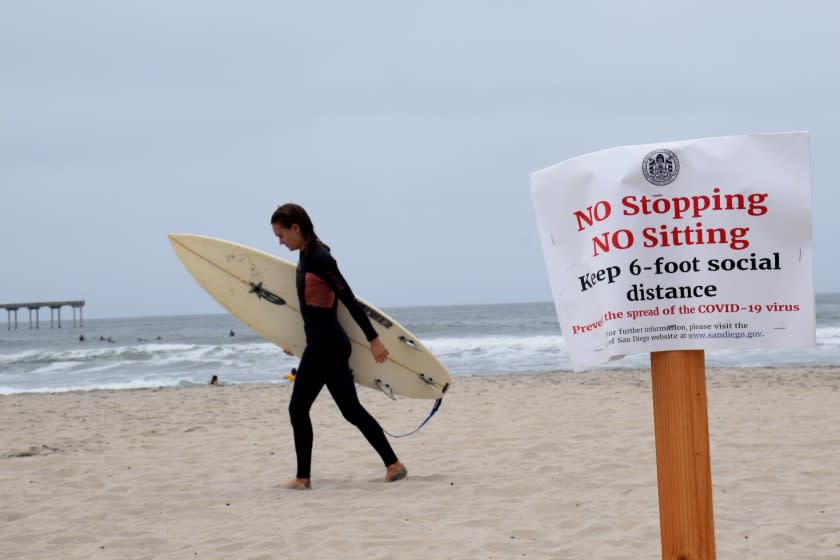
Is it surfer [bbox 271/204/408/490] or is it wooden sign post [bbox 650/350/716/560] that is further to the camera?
surfer [bbox 271/204/408/490]

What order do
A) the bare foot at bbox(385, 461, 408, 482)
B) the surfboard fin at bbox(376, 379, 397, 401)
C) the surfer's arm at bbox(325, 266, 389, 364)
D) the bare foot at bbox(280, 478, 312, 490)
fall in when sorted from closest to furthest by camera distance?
the surfer's arm at bbox(325, 266, 389, 364) → the bare foot at bbox(280, 478, 312, 490) → the bare foot at bbox(385, 461, 408, 482) → the surfboard fin at bbox(376, 379, 397, 401)

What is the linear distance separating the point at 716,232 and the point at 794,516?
9.07 feet

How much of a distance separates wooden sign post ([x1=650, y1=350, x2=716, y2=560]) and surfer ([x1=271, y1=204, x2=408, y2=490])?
2.93 m

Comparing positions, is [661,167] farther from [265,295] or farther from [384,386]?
[265,295]

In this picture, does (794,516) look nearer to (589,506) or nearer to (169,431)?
(589,506)

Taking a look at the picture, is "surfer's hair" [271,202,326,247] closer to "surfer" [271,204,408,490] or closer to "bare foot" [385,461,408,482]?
"surfer" [271,204,408,490]

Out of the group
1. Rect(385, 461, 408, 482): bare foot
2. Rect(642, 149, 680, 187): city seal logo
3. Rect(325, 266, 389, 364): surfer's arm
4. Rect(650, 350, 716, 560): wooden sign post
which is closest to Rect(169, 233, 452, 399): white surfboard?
Rect(385, 461, 408, 482): bare foot

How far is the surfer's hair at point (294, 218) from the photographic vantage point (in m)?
4.69

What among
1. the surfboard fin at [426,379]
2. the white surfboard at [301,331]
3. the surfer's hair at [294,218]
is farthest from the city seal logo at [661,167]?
the surfboard fin at [426,379]

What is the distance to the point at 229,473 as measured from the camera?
5594 millimetres

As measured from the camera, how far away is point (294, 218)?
15.5ft

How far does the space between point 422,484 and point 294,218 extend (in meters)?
1.72

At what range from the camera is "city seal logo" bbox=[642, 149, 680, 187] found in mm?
1737

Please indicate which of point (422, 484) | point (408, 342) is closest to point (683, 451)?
point (422, 484)
